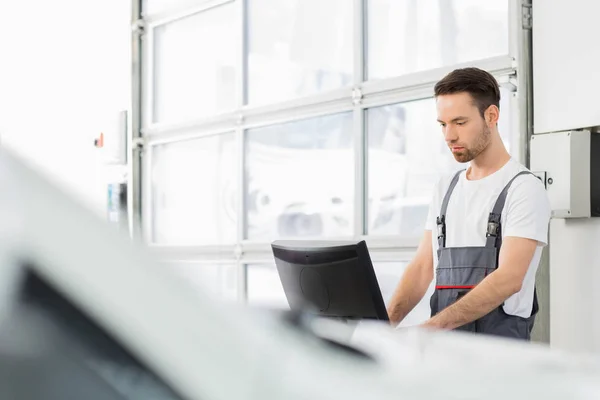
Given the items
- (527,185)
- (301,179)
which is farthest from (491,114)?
(301,179)

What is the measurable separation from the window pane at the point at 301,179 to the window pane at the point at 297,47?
0.23 m

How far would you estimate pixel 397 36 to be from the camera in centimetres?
452

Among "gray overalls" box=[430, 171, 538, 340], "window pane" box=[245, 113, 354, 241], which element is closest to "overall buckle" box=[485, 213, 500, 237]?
"gray overalls" box=[430, 171, 538, 340]

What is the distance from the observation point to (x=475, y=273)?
112 inches

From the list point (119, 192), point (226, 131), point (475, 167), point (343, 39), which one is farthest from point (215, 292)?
point (119, 192)

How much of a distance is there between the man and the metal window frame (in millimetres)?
854

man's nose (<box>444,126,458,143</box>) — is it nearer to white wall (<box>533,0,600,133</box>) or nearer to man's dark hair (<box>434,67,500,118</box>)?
man's dark hair (<box>434,67,500,118</box>)

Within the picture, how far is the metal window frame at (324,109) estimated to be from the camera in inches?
149

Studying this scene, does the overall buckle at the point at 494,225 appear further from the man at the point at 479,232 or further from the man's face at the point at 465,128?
the man's face at the point at 465,128

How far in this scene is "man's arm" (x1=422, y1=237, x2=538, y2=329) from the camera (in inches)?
104

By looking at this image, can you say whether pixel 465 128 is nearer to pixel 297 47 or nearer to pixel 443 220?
pixel 443 220

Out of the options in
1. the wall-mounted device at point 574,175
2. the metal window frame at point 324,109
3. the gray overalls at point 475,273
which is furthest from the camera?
the metal window frame at point 324,109

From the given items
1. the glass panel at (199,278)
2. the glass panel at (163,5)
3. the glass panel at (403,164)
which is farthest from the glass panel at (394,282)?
the glass panel at (199,278)

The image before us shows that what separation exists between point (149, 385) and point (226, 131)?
5028 mm
